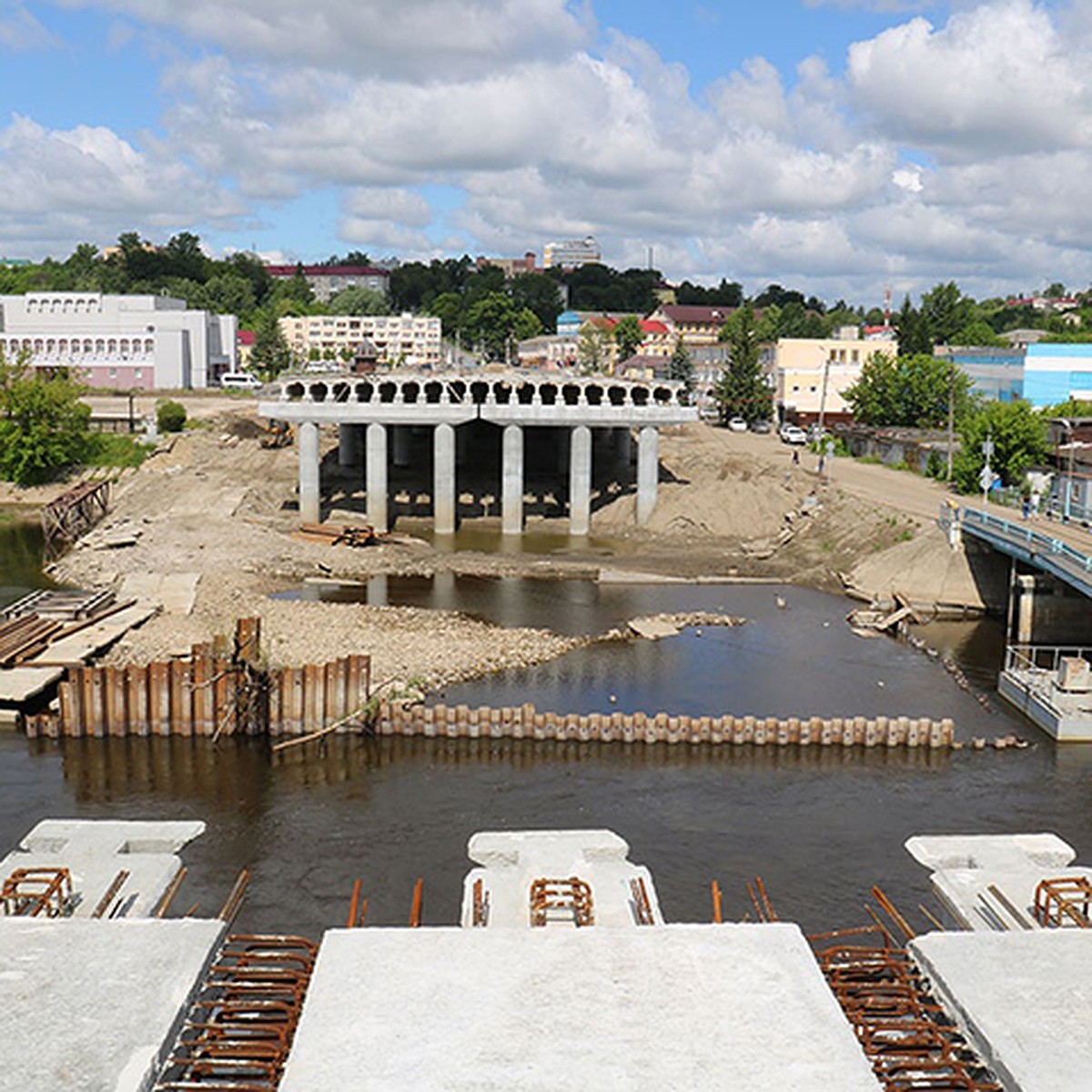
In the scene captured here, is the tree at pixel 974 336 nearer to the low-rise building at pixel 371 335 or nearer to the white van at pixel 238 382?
the low-rise building at pixel 371 335

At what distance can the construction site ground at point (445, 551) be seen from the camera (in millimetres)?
39625

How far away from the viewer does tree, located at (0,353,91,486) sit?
240 feet

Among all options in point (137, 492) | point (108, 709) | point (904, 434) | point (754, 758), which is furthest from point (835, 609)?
point (137, 492)

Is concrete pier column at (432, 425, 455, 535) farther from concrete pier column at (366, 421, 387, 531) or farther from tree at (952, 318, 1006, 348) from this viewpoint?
tree at (952, 318, 1006, 348)

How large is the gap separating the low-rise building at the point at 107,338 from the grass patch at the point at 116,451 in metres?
35.2

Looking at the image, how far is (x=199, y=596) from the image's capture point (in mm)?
43438

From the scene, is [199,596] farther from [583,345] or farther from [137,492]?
[583,345]

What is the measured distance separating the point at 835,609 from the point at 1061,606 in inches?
358

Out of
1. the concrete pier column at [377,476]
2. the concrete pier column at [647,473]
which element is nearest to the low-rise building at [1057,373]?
the concrete pier column at [647,473]

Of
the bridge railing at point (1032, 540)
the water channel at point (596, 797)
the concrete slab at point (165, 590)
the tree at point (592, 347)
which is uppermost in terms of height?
the tree at point (592, 347)

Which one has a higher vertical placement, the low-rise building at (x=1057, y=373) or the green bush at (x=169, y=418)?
the low-rise building at (x=1057, y=373)

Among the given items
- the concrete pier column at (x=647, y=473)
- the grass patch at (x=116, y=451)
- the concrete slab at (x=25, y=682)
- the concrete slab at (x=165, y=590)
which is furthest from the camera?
the grass patch at (x=116, y=451)

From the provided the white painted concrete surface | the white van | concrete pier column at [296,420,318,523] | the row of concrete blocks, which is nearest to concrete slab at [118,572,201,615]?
the row of concrete blocks

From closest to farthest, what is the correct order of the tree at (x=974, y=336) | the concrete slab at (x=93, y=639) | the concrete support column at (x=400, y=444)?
the concrete slab at (x=93, y=639), the concrete support column at (x=400, y=444), the tree at (x=974, y=336)
